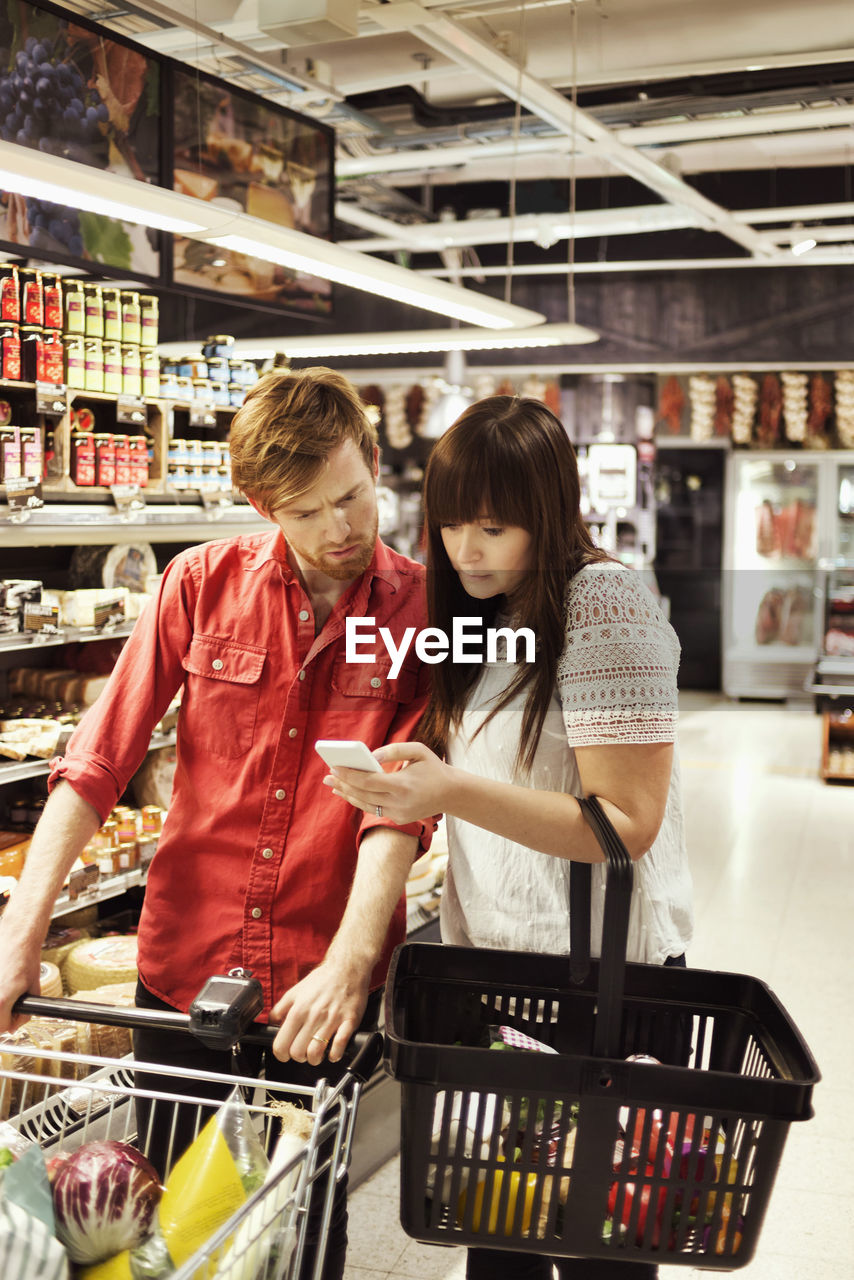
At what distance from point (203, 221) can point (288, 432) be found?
1.84m

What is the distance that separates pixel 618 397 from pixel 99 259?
826 cm

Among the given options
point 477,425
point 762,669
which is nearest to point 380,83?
point 477,425

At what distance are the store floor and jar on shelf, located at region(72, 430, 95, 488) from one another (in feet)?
7.48

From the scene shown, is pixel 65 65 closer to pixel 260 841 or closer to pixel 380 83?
pixel 380 83

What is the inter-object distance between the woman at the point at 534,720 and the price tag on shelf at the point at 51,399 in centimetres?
244

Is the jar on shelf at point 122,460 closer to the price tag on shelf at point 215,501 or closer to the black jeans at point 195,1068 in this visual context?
the price tag on shelf at point 215,501

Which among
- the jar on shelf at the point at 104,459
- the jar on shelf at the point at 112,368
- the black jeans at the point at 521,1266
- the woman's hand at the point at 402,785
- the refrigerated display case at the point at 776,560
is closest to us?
the woman's hand at the point at 402,785

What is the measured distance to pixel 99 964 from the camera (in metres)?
3.51

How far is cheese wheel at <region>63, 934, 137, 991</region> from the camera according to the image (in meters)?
3.49

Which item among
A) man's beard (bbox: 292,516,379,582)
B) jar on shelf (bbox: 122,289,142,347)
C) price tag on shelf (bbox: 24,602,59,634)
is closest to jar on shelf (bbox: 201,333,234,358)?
jar on shelf (bbox: 122,289,142,347)

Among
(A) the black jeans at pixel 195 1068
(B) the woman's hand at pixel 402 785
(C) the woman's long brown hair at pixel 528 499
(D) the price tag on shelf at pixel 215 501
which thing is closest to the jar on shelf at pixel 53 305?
(D) the price tag on shelf at pixel 215 501

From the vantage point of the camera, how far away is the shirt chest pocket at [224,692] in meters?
1.83

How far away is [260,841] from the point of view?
1812 mm

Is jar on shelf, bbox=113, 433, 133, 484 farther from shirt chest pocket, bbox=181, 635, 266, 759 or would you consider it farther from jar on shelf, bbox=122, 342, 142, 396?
shirt chest pocket, bbox=181, 635, 266, 759
